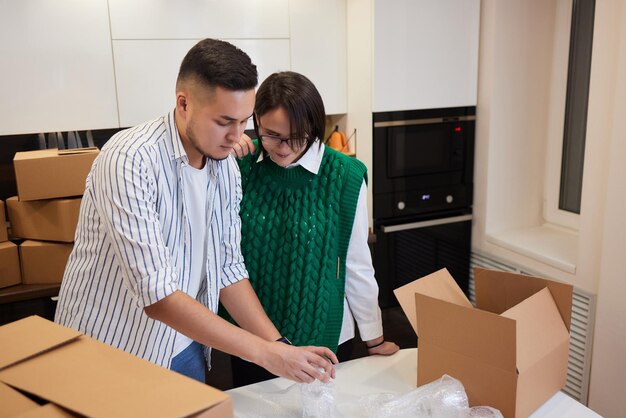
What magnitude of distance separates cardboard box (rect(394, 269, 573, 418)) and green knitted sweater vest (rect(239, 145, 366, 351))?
0.95 feet

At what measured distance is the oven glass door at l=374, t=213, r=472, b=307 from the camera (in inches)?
119

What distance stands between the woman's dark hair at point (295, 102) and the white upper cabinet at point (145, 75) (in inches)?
50.2

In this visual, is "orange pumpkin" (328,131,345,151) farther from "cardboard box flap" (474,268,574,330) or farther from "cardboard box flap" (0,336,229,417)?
"cardboard box flap" (0,336,229,417)

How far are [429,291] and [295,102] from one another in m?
0.59

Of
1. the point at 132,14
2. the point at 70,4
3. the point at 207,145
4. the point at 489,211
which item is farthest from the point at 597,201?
the point at 70,4

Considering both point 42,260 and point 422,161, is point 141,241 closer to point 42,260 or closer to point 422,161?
point 42,260

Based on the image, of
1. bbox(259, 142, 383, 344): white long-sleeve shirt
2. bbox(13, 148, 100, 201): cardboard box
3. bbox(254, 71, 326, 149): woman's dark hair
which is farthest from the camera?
bbox(13, 148, 100, 201): cardboard box

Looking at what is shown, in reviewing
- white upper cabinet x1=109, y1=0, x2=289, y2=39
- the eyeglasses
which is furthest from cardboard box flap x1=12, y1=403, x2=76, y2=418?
white upper cabinet x1=109, y1=0, x2=289, y2=39

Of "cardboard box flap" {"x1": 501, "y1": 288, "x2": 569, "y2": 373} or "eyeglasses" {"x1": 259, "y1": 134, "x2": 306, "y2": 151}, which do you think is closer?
"cardboard box flap" {"x1": 501, "y1": 288, "x2": 569, "y2": 373}

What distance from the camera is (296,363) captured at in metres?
1.16

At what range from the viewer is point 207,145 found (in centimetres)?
120

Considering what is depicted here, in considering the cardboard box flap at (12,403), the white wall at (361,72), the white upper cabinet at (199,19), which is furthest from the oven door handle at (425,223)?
the cardboard box flap at (12,403)

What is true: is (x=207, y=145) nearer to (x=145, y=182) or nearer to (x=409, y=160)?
(x=145, y=182)

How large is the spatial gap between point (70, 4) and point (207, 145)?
1.63m
